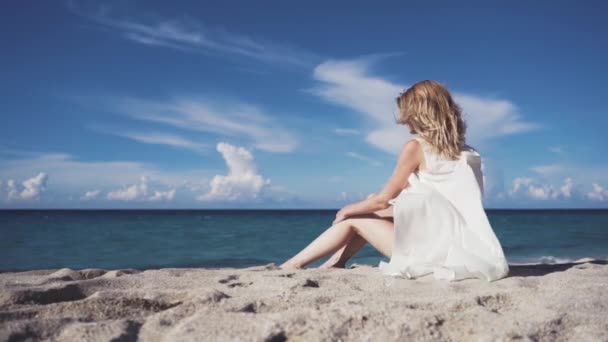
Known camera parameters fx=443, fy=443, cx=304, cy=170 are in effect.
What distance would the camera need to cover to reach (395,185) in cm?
380

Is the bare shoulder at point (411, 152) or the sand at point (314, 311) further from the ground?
the bare shoulder at point (411, 152)

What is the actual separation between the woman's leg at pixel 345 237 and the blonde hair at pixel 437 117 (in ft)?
2.82

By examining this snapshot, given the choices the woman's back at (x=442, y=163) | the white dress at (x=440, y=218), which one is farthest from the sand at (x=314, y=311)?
the woman's back at (x=442, y=163)

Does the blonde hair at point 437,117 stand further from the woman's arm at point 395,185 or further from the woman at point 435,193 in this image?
the woman's arm at point 395,185

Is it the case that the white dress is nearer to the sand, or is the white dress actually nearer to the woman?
the woman

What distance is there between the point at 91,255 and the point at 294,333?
41.6ft

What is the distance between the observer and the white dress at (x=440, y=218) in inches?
138

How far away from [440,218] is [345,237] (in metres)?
0.93

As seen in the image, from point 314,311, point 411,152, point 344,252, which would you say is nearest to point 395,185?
point 411,152

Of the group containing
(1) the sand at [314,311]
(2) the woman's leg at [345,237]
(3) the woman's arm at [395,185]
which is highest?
(3) the woman's arm at [395,185]

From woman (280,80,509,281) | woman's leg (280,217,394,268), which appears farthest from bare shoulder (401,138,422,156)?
woman's leg (280,217,394,268)

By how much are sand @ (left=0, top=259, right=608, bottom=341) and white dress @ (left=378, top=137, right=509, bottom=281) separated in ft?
1.09

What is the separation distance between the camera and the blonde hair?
3.59 m

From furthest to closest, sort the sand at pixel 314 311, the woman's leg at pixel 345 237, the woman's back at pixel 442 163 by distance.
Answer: the woman's leg at pixel 345 237
the woman's back at pixel 442 163
the sand at pixel 314 311
